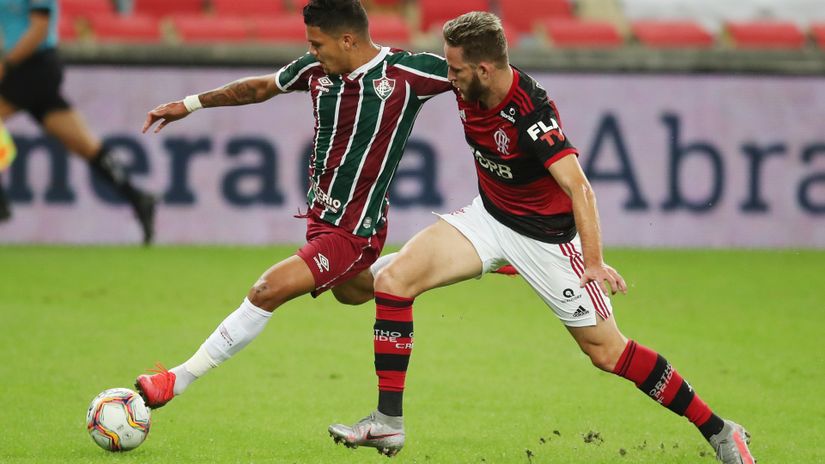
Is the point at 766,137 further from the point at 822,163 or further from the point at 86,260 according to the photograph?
the point at 86,260

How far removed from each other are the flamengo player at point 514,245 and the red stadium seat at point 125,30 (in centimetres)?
875

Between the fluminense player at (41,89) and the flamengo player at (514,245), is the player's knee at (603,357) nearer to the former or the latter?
the flamengo player at (514,245)

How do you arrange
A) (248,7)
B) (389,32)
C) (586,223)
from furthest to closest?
(248,7) < (389,32) < (586,223)

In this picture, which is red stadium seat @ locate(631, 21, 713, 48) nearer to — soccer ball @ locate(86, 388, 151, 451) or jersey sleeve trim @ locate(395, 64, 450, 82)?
jersey sleeve trim @ locate(395, 64, 450, 82)

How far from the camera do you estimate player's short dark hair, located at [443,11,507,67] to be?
5.38 m

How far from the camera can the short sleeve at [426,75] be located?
6.25 metres

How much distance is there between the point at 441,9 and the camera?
16.3 meters

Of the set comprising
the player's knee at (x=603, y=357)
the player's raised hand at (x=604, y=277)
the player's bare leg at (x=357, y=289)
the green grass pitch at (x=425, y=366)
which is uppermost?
the player's raised hand at (x=604, y=277)

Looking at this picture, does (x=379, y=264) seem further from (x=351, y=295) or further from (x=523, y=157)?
(x=523, y=157)

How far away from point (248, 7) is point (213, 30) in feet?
6.11

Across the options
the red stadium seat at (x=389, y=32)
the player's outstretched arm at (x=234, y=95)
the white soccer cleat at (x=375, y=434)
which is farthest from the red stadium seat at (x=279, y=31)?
the white soccer cleat at (x=375, y=434)

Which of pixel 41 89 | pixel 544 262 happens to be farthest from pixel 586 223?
pixel 41 89

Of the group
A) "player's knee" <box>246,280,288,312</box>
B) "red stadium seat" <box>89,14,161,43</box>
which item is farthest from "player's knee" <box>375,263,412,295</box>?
"red stadium seat" <box>89,14,161,43</box>

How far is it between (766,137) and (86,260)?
22.8 ft
